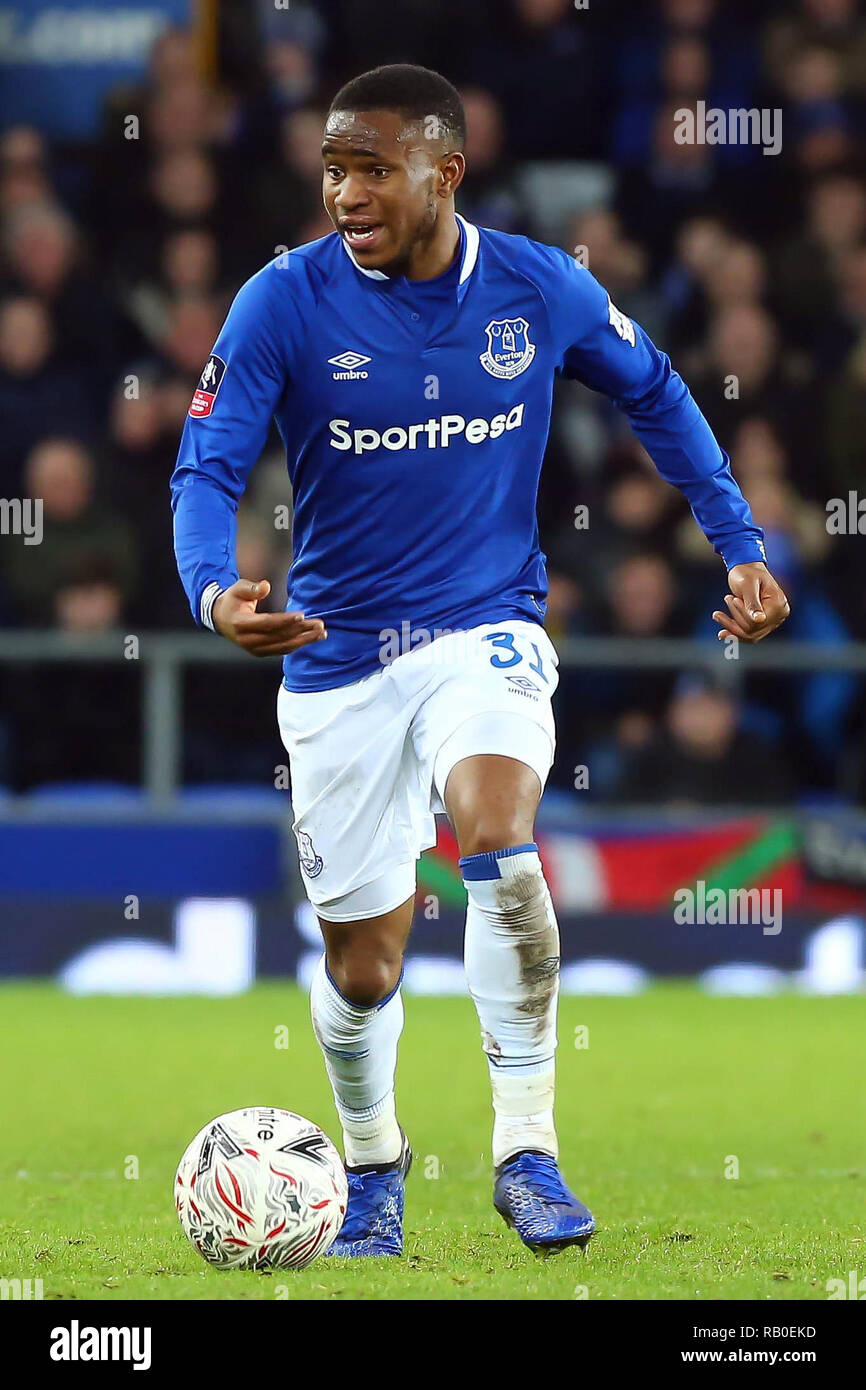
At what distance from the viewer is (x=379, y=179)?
16.3ft

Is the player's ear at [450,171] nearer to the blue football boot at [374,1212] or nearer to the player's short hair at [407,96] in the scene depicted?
the player's short hair at [407,96]

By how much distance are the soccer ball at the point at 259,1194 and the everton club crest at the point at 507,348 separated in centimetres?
174

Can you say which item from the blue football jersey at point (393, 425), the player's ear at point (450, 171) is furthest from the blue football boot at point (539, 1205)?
the player's ear at point (450, 171)

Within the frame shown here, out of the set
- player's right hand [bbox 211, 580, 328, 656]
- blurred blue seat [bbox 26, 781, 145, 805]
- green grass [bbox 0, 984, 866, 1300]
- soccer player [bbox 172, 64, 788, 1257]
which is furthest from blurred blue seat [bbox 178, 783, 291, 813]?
player's right hand [bbox 211, 580, 328, 656]

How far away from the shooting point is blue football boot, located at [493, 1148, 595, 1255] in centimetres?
467

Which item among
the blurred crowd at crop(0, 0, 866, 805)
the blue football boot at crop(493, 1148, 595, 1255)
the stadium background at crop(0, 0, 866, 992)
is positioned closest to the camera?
the blue football boot at crop(493, 1148, 595, 1255)

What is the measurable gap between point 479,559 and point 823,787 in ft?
21.7

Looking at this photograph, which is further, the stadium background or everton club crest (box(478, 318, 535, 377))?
the stadium background

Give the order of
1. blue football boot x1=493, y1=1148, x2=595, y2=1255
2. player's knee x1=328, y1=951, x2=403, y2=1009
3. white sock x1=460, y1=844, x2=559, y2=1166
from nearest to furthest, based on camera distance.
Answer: blue football boot x1=493, y1=1148, x2=595, y2=1255 → white sock x1=460, y1=844, x2=559, y2=1166 → player's knee x1=328, y1=951, x2=403, y2=1009

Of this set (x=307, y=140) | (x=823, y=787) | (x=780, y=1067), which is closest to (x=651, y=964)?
(x=823, y=787)

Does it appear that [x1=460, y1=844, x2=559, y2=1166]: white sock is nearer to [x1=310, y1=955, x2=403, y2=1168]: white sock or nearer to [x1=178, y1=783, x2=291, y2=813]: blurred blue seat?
[x1=310, y1=955, x2=403, y2=1168]: white sock

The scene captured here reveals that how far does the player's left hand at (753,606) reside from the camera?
518 cm

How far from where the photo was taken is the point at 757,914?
10672 mm

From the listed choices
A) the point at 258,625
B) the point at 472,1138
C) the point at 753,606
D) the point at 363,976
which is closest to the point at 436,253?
the point at 753,606
